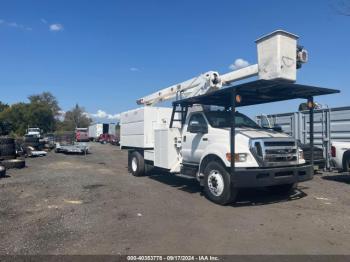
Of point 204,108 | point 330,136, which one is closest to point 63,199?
point 204,108

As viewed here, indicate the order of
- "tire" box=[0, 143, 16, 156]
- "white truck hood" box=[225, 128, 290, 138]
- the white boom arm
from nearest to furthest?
the white boom arm, "white truck hood" box=[225, 128, 290, 138], "tire" box=[0, 143, 16, 156]

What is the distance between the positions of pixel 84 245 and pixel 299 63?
20.1 feet

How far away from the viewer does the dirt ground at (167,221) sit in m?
4.98

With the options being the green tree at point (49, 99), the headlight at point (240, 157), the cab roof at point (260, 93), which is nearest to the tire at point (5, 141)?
the cab roof at point (260, 93)

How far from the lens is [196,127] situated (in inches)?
355

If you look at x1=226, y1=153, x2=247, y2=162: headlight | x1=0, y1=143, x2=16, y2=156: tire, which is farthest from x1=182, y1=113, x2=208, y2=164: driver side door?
x1=0, y1=143, x2=16, y2=156: tire

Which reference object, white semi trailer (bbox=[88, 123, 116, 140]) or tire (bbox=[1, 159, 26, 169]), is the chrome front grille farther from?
white semi trailer (bbox=[88, 123, 116, 140])

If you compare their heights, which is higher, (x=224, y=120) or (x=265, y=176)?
(x=224, y=120)

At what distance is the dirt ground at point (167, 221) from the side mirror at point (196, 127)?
1727 millimetres

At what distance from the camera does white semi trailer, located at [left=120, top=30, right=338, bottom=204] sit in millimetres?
7281

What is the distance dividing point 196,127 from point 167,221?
3.31 meters

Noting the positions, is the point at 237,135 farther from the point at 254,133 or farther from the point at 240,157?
the point at 240,157

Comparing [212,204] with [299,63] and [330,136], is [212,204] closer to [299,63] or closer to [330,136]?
[299,63]

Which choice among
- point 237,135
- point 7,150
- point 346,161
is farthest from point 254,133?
point 7,150
